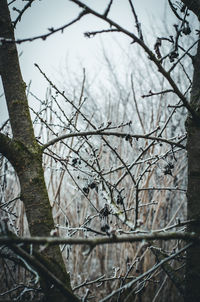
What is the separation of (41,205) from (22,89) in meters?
0.54

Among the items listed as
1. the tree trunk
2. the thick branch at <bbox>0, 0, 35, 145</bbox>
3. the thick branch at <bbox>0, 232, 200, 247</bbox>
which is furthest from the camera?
the thick branch at <bbox>0, 0, 35, 145</bbox>

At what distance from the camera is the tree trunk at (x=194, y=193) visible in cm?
81

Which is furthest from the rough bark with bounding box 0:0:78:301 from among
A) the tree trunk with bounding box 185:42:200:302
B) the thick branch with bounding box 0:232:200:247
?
the tree trunk with bounding box 185:42:200:302

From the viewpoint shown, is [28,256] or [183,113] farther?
[183,113]

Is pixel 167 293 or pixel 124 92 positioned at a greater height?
pixel 124 92

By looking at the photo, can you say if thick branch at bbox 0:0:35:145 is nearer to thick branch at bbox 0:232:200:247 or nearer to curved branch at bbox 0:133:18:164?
curved branch at bbox 0:133:18:164

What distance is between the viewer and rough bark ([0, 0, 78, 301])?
87 centimetres

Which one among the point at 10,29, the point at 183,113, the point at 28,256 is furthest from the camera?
the point at 183,113

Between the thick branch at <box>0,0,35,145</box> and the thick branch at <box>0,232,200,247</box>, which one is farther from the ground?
the thick branch at <box>0,0,35,145</box>

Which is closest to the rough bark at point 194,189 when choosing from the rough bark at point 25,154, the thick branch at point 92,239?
the thick branch at point 92,239

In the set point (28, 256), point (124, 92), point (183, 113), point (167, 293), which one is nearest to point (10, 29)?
point (28, 256)

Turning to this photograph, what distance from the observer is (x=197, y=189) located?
879 millimetres

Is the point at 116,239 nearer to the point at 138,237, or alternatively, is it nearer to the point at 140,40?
the point at 138,237

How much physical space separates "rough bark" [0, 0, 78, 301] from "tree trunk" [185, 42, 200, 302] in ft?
1.54
